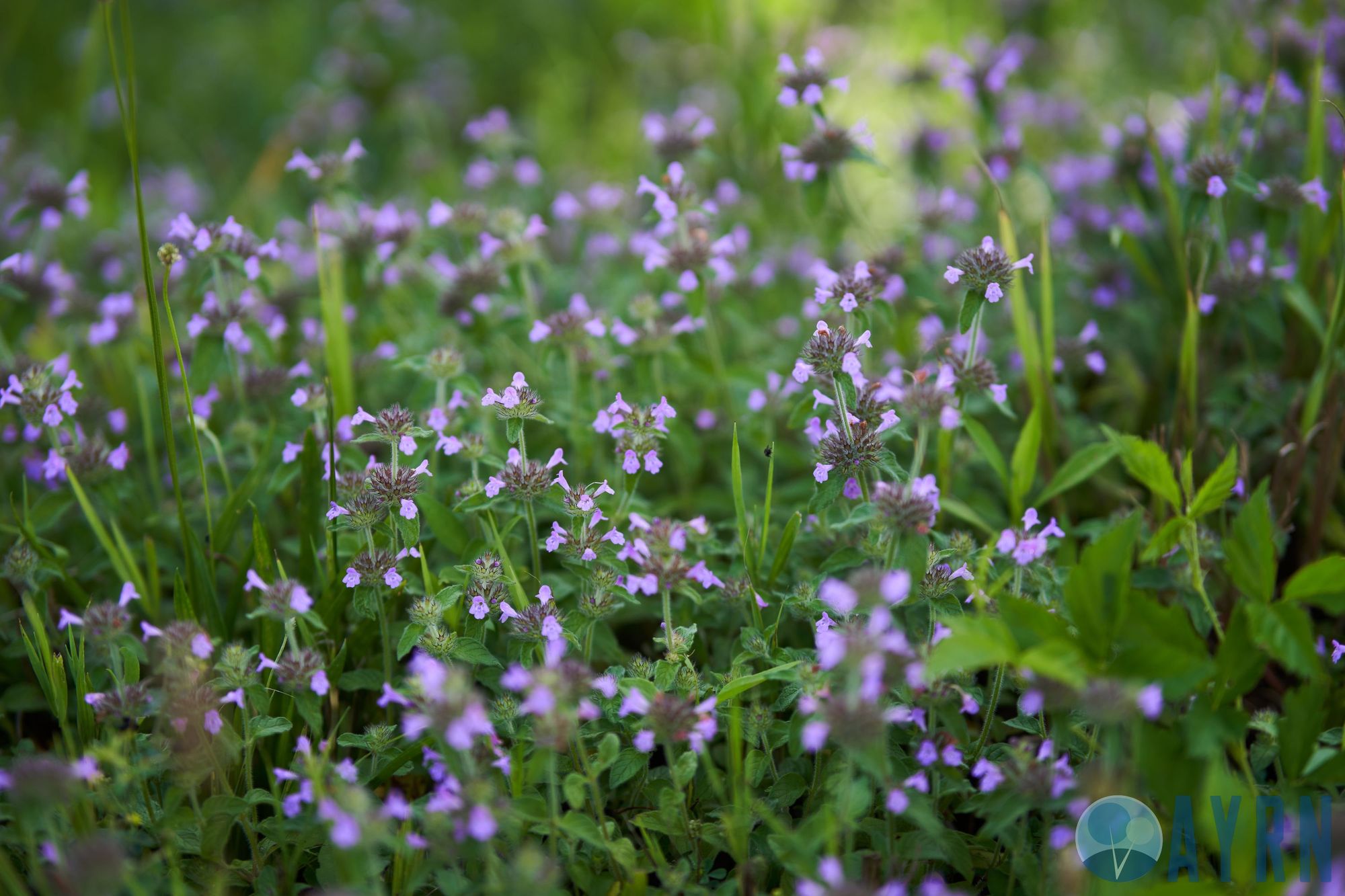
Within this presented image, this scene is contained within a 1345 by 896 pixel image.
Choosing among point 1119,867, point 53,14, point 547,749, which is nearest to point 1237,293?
point 1119,867

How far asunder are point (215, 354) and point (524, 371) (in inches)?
39.2

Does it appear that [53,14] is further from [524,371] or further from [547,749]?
[547,749]

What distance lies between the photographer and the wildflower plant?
190 centimetres

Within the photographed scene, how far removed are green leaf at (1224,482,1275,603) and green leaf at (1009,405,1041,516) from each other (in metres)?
0.78

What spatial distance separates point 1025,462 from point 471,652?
1.58 m

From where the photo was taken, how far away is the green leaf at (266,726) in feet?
7.07

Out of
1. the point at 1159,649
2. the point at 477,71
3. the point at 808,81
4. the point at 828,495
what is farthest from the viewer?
the point at 477,71

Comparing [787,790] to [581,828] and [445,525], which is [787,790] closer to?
[581,828]

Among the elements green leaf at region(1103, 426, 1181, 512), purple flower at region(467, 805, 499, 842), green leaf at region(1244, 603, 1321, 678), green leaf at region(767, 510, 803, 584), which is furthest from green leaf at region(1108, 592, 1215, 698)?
Result: purple flower at region(467, 805, 499, 842)

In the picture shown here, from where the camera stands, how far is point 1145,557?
2086mm

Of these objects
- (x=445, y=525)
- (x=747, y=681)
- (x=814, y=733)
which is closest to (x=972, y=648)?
(x=814, y=733)

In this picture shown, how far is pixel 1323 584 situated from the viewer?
1832 millimetres

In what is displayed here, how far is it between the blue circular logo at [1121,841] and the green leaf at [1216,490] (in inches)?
25.9

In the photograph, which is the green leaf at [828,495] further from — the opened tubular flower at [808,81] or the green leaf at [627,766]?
the opened tubular flower at [808,81]
